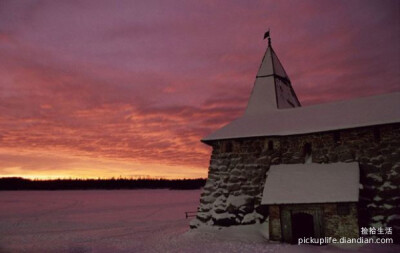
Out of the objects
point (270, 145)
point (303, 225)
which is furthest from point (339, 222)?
point (270, 145)

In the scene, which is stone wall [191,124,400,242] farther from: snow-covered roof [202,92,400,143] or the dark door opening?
the dark door opening

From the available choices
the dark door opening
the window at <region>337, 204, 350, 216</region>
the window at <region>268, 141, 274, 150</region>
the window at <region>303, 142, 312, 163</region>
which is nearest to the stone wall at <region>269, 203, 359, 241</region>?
the window at <region>337, 204, 350, 216</region>

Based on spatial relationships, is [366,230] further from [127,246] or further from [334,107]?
[127,246]

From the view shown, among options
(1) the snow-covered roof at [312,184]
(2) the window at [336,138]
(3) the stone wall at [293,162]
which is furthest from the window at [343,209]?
(2) the window at [336,138]

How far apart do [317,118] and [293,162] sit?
11.4ft

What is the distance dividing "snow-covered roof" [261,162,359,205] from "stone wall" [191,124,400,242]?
726 millimetres

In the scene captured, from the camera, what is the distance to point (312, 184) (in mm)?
19984

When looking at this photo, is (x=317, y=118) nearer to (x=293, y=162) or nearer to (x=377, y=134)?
(x=293, y=162)

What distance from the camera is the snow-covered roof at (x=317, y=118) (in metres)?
20.5

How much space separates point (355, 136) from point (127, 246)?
49.7 feet

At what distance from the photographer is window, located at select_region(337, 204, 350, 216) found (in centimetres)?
1825

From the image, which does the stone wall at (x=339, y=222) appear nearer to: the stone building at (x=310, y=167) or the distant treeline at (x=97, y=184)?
the stone building at (x=310, y=167)

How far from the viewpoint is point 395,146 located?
19.2m

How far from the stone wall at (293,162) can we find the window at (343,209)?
1334mm
